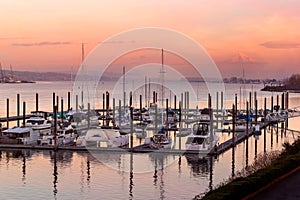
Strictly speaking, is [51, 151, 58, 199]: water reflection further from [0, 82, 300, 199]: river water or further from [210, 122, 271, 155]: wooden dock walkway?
[210, 122, 271, 155]: wooden dock walkway

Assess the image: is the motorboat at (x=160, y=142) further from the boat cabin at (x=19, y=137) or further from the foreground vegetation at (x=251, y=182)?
the foreground vegetation at (x=251, y=182)

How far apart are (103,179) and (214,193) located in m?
12.9

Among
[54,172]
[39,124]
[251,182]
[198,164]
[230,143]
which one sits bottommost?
[54,172]

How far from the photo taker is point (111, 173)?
83.9 ft

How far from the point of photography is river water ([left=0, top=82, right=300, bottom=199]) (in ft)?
70.9

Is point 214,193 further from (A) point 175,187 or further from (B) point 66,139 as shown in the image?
(B) point 66,139

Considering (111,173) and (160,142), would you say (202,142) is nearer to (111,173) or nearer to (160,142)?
(160,142)

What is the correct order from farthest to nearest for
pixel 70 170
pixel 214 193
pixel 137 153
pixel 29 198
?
1. pixel 137 153
2. pixel 70 170
3. pixel 29 198
4. pixel 214 193

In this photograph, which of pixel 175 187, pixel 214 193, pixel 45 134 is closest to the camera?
pixel 214 193

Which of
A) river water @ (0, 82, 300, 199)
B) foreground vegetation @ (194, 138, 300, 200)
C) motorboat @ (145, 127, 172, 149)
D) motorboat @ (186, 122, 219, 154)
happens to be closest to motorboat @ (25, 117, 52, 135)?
river water @ (0, 82, 300, 199)

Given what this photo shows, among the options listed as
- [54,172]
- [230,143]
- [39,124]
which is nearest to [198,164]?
[230,143]

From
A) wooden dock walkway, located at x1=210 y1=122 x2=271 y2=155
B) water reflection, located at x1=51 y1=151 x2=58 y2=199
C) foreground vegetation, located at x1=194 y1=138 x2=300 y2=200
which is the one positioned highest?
foreground vegetation, located at x1=194 y1=138 x2=300 y2=200

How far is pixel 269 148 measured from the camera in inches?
1350

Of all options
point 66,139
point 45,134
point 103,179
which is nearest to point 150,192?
point 103,179
